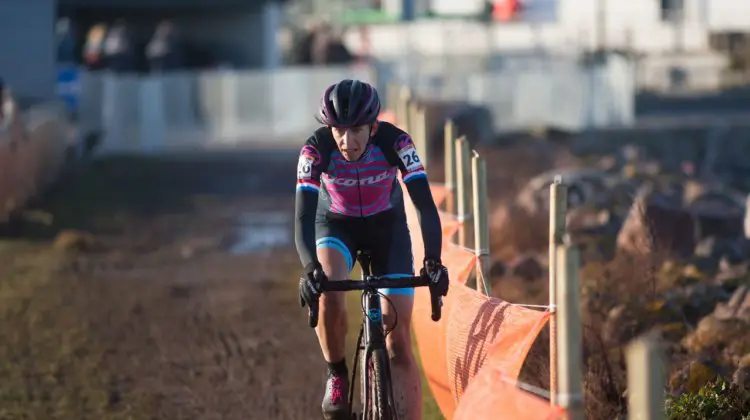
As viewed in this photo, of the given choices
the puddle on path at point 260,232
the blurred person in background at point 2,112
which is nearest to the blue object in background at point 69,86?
the blurred person in background at point 2,112

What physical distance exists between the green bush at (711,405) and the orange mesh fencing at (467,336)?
947mm

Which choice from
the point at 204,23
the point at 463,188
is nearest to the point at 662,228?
the point at 463,188

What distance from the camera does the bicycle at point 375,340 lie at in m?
6.94

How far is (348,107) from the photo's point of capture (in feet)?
23.7

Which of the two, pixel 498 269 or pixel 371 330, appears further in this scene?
pixel 498 269

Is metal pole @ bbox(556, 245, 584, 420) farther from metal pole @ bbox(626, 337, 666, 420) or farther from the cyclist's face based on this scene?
the cyclist's face

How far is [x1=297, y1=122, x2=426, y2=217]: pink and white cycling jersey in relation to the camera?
7.44 m

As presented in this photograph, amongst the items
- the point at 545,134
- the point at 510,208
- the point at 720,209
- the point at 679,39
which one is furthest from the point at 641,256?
the point at 679,39

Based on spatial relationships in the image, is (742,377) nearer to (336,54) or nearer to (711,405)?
(711,405)

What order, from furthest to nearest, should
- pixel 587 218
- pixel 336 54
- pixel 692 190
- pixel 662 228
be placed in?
pixel 336 54 < pixel 692 190 < pixel 587 218 < pixel 662 228

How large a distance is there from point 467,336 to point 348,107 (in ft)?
4.00

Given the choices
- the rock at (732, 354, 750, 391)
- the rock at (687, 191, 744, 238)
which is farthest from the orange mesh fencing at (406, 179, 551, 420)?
the rock at (687, 191, 744, 238)

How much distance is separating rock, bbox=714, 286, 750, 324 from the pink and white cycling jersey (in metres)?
3.67

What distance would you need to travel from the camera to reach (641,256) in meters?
11.7
